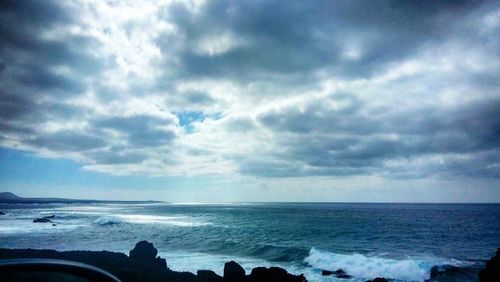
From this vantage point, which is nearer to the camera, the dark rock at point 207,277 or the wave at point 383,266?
the dark rock at point 207,277

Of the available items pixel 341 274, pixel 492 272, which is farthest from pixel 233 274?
pixel 492 272

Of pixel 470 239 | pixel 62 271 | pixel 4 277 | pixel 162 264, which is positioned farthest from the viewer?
pixel 470 239

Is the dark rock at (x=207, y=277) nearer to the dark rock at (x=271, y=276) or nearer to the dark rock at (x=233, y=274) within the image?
the dark rock at (x=233, y=274)

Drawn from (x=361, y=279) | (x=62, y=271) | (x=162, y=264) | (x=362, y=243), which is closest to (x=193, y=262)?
(x=162, y=264)

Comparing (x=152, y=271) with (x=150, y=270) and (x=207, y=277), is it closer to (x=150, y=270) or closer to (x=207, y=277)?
(x=150, y=270)

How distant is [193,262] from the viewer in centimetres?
2786

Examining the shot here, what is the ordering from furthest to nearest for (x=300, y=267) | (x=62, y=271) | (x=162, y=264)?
(x=300, y=267) → (x=162, y=264) → (x=62, y=271)

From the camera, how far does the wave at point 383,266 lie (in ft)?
79.1

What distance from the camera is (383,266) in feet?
85.0

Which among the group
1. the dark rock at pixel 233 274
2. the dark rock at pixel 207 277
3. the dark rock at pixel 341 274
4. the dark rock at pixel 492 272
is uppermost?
the dark rock at pixel 492 272

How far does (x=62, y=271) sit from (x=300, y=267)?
26.6m

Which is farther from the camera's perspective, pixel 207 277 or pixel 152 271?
pixel 152 271

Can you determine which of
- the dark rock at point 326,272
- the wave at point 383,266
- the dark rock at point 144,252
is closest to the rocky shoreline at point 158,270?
the dark rock at point 144,252

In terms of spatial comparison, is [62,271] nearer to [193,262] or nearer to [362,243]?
[193,262]
